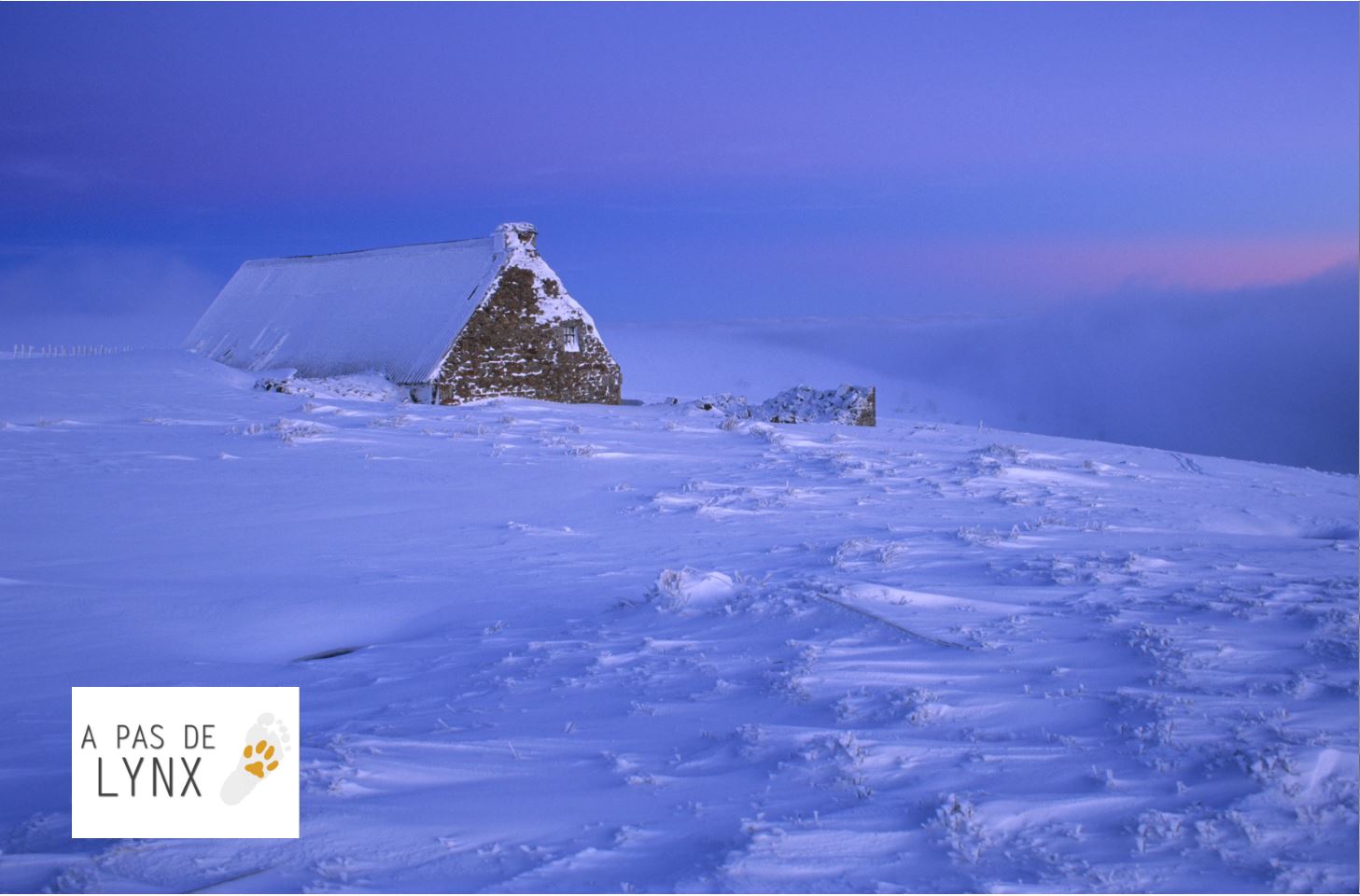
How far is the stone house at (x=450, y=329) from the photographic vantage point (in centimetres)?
2269

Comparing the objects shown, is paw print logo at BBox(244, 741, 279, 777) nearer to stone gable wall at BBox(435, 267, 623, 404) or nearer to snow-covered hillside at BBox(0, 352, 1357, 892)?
snow-covered hillside at BBox(0, 352, 1357, 892)

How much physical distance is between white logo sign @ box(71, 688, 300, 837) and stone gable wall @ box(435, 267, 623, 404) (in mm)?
17470

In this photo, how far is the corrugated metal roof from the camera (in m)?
23.3

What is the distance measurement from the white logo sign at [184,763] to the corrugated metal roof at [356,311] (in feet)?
57.5

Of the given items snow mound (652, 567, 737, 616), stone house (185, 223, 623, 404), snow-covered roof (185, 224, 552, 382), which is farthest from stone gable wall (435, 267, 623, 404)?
snow mound (652, 567, 737, 616)

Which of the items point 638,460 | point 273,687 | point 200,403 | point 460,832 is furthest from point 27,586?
point 200,403

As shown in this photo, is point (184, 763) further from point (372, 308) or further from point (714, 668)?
point (372, 308)

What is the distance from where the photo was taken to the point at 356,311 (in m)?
26.0

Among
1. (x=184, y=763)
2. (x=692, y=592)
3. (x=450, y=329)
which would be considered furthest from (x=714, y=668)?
(x=450, y=329)

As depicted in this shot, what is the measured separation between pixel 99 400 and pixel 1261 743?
18.2m

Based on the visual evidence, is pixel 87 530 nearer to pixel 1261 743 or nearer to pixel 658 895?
pixel 658 895

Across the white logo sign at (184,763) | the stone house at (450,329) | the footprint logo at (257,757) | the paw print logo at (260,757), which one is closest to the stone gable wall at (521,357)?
the stone house at (450,329)

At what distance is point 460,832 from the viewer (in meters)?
3.67

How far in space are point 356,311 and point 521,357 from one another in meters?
5.32
